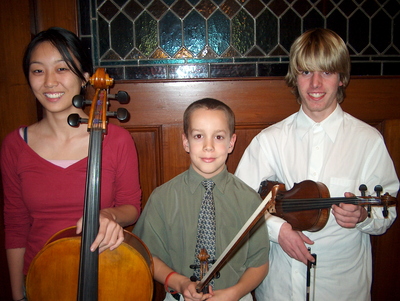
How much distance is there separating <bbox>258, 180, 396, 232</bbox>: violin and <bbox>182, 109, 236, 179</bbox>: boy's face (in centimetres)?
26

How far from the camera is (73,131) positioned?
137cm

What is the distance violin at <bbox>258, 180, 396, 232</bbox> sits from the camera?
117cm

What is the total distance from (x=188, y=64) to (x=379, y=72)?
1157 mm

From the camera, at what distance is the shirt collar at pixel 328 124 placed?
4.62 ft

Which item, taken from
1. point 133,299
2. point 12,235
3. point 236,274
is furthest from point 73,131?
point 236,274

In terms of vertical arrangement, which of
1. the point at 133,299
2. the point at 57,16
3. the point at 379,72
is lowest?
the point at 133,299

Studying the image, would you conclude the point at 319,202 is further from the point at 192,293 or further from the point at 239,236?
the point at 192,293

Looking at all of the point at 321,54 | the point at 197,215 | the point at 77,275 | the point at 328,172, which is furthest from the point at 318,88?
the point at 77,275

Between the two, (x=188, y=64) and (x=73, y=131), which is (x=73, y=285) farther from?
(x=188, y=64)

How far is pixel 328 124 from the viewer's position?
4.64 feet

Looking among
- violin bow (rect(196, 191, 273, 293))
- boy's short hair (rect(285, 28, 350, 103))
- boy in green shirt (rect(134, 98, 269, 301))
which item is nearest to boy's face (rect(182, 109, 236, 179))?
boy in green shirt (rect(134, 98, 269, 301))

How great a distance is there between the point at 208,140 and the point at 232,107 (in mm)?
575

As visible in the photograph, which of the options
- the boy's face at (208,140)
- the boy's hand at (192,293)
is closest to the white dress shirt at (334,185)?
the boy's face at (208,140)

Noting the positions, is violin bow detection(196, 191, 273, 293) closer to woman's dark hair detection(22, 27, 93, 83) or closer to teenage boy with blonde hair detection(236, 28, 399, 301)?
teenage boy with blonde hair detection(236, 28, 399, 301)
